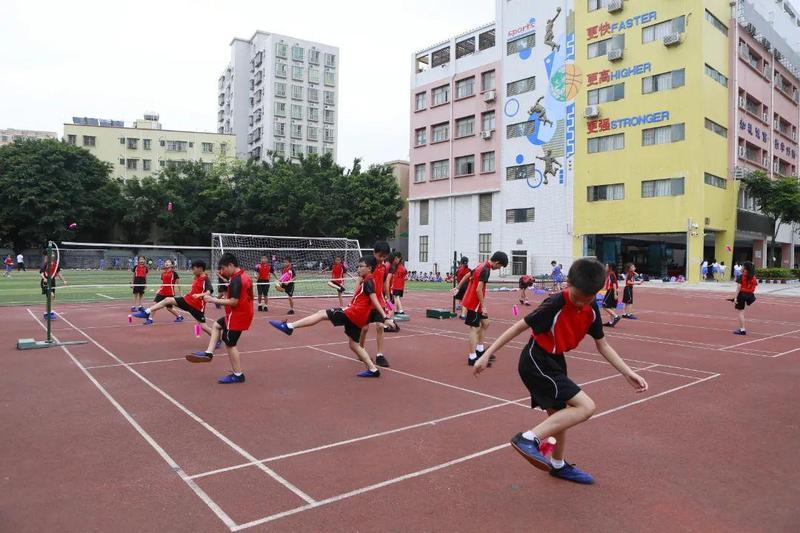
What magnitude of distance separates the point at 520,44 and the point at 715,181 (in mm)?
17571

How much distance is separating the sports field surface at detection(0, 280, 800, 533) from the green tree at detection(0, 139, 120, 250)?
45607 millimetres

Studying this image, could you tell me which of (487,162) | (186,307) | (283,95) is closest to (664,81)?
(487,162)

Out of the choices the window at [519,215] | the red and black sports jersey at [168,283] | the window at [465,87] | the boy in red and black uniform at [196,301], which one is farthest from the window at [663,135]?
the boy in red and black uniform at [196,301]

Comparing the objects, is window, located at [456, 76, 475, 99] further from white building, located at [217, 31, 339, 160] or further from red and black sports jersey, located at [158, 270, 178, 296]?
red and black sports jersey, located at [158, 270, 178, 296]

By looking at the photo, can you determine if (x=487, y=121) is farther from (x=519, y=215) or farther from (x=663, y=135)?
(x=663, y=135)

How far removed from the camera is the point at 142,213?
5209cm

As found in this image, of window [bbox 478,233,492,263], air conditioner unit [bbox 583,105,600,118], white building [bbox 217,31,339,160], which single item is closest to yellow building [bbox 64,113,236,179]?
white building [bbox 217,31,339,160]

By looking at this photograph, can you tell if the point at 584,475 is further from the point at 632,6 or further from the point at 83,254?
the point at 632,6

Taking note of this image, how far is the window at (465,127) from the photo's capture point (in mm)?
48531

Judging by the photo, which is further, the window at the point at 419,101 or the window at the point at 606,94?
the window at the point at 419,101

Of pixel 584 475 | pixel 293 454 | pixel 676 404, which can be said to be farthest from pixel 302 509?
pixel 676 404

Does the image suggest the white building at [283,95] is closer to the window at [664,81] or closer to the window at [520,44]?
the window at [520,44]

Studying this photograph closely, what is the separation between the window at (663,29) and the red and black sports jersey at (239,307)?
126 ft

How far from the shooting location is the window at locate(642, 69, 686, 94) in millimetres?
37156
